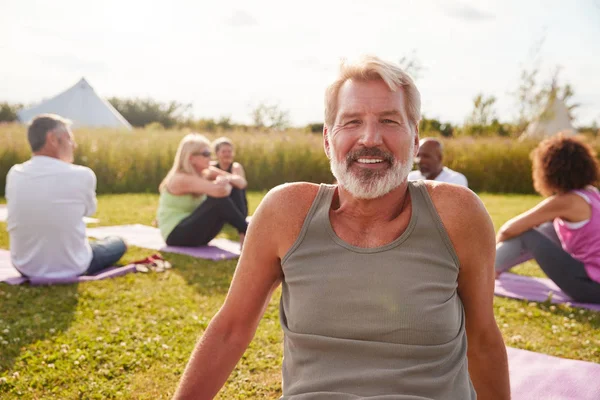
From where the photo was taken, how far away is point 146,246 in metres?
7.07

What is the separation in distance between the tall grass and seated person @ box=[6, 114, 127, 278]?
9.01m

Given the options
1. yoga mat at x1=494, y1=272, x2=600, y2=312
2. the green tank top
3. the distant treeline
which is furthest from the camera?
the distant treeline

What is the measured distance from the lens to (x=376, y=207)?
192 cm

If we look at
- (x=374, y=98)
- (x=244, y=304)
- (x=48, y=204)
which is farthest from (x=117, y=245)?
(x=374, y=98)

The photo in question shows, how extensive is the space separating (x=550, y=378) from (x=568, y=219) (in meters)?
1.99

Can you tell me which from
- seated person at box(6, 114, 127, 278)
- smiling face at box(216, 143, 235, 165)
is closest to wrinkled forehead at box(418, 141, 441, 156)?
smiling face at box(216, 143, 235, 165)

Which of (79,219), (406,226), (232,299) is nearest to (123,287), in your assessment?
(79,219)

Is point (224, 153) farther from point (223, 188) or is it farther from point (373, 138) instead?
point (373, 138)

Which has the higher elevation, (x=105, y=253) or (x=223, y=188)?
(x=223, y=188)

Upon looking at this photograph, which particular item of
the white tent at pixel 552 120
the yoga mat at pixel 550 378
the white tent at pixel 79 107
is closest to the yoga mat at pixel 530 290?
the yoga mat at pixel 550 378

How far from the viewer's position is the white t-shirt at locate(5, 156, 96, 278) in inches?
194

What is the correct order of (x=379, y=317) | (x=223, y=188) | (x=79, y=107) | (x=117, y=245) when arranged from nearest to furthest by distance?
(x=379, y=317), (x=117, y=245), (x=223, y=188), (x=79, y=107)

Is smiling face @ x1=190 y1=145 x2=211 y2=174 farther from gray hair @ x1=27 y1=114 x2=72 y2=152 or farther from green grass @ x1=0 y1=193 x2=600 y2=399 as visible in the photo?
gray hair @ x1=27 y1=114 x2=72 y2=152

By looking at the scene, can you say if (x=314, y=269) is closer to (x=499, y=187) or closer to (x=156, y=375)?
(x=156, y=375)
